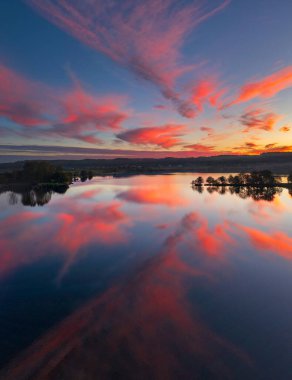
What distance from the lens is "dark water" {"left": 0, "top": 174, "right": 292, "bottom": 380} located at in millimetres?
11438

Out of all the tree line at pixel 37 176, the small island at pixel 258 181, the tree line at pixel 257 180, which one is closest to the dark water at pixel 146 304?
the small island at pixel 258 181

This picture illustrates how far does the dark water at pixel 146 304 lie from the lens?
11438 mm

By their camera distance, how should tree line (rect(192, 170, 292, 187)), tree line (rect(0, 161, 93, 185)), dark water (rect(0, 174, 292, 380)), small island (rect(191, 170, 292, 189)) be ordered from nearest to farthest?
dark water (rect(0, 174, 292, 380)), small island (rect(191, 170, 292, 189)), tree line (rect(192, 170, 292, 187)), tree line (rect(0, 161, 93, 185))

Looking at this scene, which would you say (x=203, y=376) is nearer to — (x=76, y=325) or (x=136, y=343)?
(x=136, y=343)

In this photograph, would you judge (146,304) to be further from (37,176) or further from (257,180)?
(37,176)

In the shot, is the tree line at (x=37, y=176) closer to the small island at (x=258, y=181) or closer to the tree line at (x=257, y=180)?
the small island at (x=258, y=181)

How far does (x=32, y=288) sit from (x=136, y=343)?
9.95 m

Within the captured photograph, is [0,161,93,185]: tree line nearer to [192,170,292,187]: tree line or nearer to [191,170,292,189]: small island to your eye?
[191,170,292,189]: small island

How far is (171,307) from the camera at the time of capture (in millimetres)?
16141

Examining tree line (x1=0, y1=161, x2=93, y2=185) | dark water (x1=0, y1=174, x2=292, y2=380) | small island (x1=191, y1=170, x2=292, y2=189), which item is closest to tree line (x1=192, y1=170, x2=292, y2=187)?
small island (x1=191, y1=170, x2=292, y2=189)

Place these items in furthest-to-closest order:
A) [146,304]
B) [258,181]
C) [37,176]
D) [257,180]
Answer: [37,176], [257,180], [258,181], [146,304]

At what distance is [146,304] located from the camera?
16.6m

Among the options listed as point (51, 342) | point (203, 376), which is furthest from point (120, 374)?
point (51, 342)

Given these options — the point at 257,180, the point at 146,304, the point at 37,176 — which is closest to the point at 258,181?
the point at 257,180
